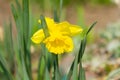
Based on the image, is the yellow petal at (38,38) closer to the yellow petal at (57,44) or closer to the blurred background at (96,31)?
the yellow petal at (57,44)

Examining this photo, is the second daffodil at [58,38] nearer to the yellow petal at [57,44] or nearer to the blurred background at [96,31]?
the yellow petal at [57,44]

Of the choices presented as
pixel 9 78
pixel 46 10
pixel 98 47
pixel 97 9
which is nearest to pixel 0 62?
pixel 9 78

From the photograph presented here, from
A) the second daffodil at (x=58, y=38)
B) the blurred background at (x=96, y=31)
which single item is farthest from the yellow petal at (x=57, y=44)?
the blurred background at (x=96, y=31)

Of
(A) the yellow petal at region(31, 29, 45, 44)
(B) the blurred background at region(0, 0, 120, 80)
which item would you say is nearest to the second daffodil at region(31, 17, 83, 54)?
(A) the yellow petal at region(31, 29, 45, 44)

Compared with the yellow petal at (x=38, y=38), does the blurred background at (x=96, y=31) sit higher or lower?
lower

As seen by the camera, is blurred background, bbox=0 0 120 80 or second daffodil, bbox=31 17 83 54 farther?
blurred background, bbox=0 0 120 80

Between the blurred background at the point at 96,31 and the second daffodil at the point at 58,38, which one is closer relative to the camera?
the second daffodil at the point at 58,38

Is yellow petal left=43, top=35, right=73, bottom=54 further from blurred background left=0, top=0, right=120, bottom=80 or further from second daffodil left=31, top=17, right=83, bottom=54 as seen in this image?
blurred background left=0, top=0, right=120, bottom=80
